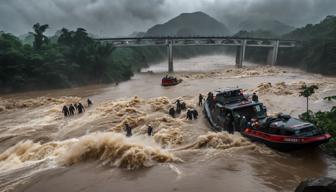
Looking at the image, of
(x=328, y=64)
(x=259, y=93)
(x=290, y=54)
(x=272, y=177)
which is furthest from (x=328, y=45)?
(x=272, y=177)

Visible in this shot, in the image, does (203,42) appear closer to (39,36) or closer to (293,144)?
(39,36)

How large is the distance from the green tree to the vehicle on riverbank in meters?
50.2

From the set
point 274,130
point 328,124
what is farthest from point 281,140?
point 328,124

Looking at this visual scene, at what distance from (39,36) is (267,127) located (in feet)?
191

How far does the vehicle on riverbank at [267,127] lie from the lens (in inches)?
614

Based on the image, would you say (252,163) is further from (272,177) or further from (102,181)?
(102,181)

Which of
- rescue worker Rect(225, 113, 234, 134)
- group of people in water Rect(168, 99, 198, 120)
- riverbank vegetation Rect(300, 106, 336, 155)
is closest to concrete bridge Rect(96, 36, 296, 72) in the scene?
group of people in water Rect(168, 99, 198, 120)

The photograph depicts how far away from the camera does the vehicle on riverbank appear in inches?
614

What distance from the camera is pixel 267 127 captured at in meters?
17.0

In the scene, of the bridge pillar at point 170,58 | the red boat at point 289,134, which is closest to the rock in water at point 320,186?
the red boat at point 289,134

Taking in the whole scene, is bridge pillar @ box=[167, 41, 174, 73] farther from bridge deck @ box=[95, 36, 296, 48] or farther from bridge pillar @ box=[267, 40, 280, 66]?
bridge pillar @ box=[267, 40, 280, 66]

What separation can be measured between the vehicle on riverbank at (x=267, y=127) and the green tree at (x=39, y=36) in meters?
50.2

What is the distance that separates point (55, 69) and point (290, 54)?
6395cm

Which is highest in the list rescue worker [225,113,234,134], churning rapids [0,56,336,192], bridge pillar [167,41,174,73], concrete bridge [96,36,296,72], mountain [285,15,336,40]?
mountain [285,15,336,40]
